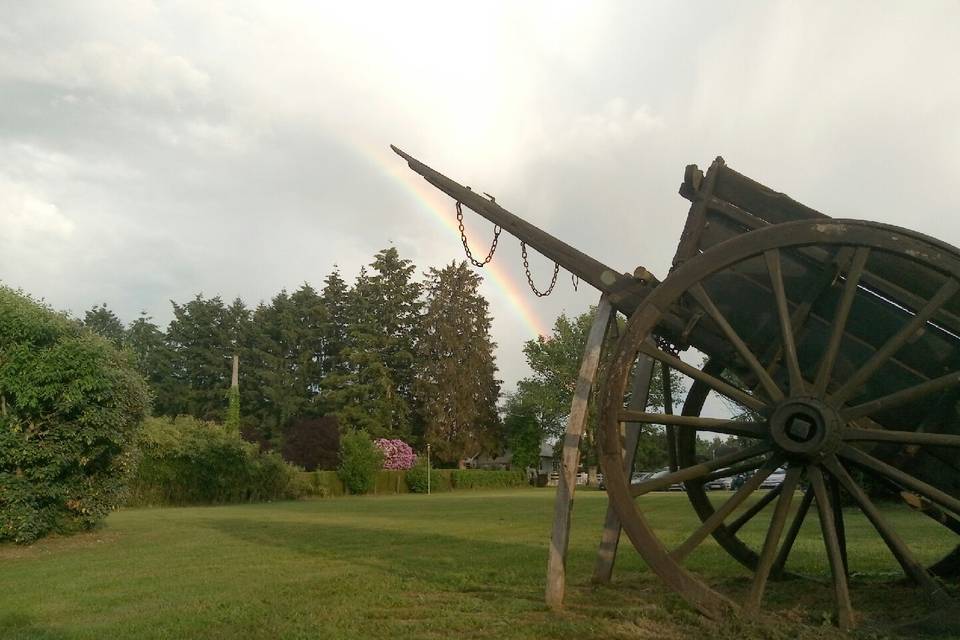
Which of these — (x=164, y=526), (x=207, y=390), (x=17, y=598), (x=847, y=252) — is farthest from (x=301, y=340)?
(x=847, y=252)

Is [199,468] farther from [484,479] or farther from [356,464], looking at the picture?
[484,479]

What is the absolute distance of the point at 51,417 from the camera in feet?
47.1

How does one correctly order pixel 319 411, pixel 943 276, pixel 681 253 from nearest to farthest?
pixel 943 276
pixel 681 253
pixel 319 411

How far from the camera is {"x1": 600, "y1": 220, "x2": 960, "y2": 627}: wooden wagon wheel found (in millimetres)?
5625

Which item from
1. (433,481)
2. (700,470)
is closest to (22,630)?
(700,470)

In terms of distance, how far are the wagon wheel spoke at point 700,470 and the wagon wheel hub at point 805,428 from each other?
21 cm

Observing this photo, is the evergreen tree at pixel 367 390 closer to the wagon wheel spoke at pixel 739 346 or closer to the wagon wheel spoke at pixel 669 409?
the wagon wheel spoke at pixel 669 409

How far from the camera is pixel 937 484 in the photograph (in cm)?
658

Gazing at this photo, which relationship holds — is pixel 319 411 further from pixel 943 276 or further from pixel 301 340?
pixel 943 276

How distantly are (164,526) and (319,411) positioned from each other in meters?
48.1

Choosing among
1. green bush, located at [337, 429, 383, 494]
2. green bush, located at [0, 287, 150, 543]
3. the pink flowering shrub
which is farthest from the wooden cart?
the pink flowering shrub

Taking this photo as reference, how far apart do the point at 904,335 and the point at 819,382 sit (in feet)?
2.11

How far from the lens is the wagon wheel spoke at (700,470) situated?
6094 millimetres

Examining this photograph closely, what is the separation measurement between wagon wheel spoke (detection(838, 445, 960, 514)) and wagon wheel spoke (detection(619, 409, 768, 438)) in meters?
0.60
